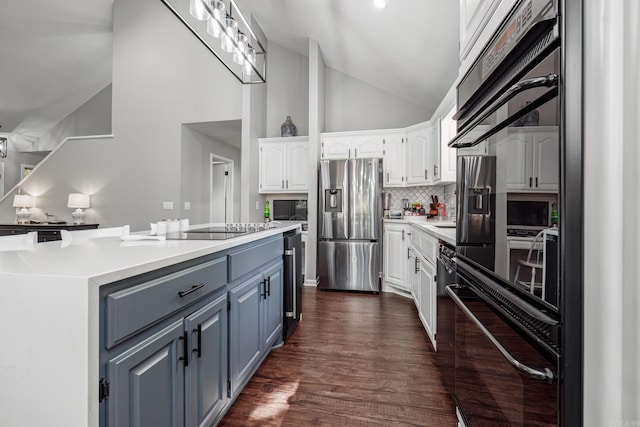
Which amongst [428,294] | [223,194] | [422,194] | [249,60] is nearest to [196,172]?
[223,194]

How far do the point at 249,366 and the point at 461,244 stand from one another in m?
1.32

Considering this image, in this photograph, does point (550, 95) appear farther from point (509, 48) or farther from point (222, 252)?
point (222, 252)

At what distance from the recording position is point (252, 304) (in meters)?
1.70

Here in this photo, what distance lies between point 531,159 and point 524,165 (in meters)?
0.03

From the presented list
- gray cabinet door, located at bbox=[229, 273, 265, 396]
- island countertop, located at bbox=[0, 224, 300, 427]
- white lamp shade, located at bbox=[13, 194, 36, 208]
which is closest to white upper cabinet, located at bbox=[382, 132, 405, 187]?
gray cabinet door, located at bbox=[229, 273, 265, 396]

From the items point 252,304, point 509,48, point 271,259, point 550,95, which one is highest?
point 509,48

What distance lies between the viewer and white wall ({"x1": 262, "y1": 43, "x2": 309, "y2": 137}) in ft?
16.3

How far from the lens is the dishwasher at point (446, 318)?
1466 mm

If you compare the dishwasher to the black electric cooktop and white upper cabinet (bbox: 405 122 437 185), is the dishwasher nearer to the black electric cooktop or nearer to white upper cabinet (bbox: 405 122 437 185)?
the black electric cooktop

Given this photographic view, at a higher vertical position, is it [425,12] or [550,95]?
[425,12]

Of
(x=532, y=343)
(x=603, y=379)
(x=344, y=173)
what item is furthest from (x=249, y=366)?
(x=344, y=173)

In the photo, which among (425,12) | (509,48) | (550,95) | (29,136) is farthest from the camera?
(29,136)

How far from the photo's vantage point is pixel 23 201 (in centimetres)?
475

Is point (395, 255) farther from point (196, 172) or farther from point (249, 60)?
point (196, 172)
